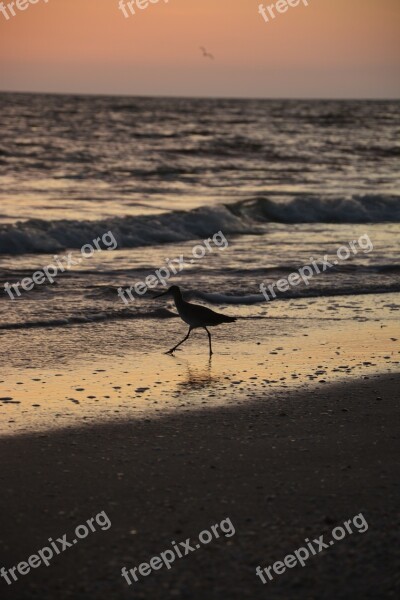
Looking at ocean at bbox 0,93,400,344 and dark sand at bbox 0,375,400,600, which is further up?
dark sand at bbox 0,375,400,600

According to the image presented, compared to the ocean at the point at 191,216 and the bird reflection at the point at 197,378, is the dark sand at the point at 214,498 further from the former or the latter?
the ocean at the point at 191,216

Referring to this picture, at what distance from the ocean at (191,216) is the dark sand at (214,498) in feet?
12.5

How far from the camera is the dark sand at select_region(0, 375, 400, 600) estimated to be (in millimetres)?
4281

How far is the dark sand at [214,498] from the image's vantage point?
4.28 meters

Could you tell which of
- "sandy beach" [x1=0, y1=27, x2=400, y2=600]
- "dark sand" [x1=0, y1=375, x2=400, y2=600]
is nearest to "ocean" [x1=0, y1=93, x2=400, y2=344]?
"sandy beach" [x1=0, y1=27, x2=400, y2=600]

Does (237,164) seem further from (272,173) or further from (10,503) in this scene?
(10,503)

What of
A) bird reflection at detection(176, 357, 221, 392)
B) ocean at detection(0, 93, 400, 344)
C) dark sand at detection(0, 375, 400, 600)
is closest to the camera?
dark sand at detection(0, 375, 400, 600)

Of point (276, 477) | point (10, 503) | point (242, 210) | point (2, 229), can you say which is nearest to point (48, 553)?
point (10, 503)

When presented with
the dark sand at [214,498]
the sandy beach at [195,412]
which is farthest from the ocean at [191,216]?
the dark sand at [214,498]

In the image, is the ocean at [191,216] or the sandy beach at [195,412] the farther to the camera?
the ocean at [191,216]

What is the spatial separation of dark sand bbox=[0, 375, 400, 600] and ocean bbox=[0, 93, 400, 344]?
381 centimetres

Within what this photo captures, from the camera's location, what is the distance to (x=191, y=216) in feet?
67.0

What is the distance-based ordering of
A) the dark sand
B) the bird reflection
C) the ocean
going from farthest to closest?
the ocean < the bird reflection < the dark sand

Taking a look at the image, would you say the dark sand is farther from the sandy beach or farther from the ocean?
the ocean
